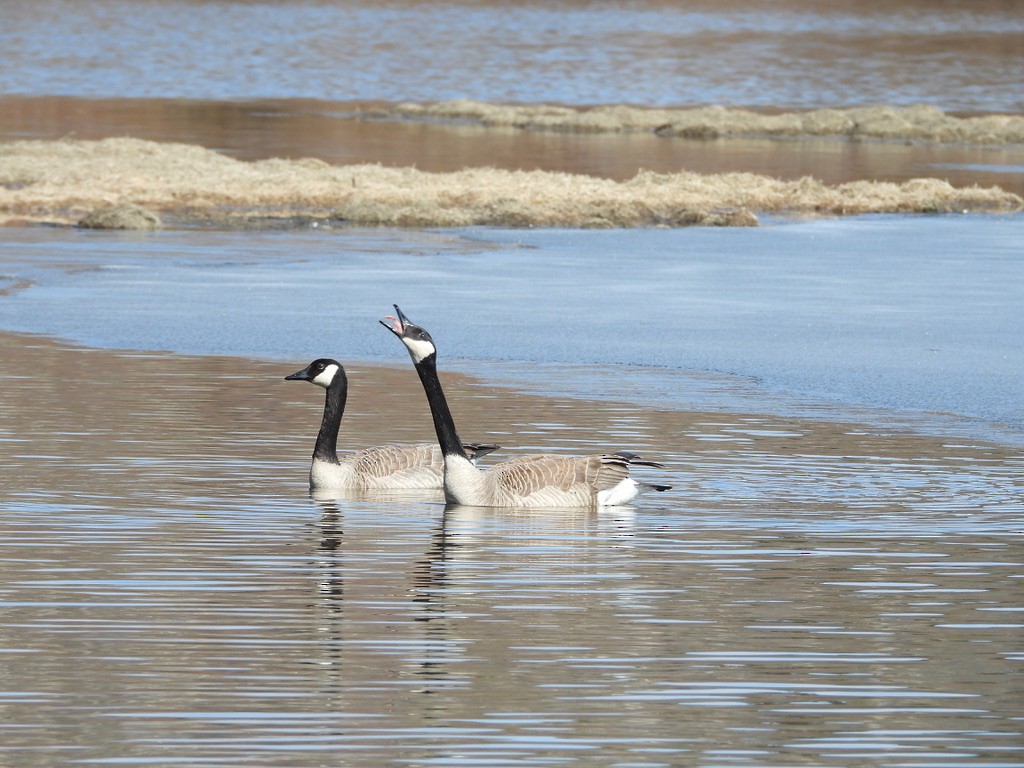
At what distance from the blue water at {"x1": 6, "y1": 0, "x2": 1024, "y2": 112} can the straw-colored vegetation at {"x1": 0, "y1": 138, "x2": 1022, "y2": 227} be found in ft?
96.2

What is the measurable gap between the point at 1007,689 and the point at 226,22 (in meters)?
102

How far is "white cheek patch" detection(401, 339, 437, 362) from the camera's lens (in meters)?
12.0

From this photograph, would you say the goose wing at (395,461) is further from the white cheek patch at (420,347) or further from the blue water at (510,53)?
the blue water at (510,53)

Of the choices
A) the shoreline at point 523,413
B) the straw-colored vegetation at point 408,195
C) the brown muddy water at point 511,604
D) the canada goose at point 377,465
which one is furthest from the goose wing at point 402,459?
the straw-colored vegetation at point 408,195

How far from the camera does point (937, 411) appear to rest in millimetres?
15180

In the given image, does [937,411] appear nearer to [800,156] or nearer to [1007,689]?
[1007,689]

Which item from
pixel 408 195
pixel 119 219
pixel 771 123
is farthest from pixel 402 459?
pixel 771 123

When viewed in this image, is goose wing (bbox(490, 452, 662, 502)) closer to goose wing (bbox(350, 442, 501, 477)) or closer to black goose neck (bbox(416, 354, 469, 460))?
black goose neck (bbox(416, 354, 469, 460))

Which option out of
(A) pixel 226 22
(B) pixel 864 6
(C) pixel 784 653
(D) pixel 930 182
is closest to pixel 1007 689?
(C) pixel 784 653

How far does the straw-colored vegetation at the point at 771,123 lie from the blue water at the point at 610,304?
862 inches

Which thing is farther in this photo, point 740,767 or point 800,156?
point 800,156

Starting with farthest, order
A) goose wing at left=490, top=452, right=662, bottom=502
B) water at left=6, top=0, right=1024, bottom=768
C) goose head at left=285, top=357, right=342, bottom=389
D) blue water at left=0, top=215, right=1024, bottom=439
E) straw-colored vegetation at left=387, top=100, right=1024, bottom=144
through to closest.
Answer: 1. straw-colored vegetation at left=387, top=100, right=1024, bottom=144
2. blue water at left=0, top=215, right=1024, bottom=439
3. goose head at left=285, top=357, right=342, bottom=389
4. goose wing at left=490, top=452, right=662, bottom=502
5. water at left=6, top=0, right=1024, bottom=768

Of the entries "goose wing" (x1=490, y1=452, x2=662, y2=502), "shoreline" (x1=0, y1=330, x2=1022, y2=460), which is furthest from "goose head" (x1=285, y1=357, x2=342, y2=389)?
"goose wing" (x1=490, y1=452, x2=662, y2=502)

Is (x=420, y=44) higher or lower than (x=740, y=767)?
higher
